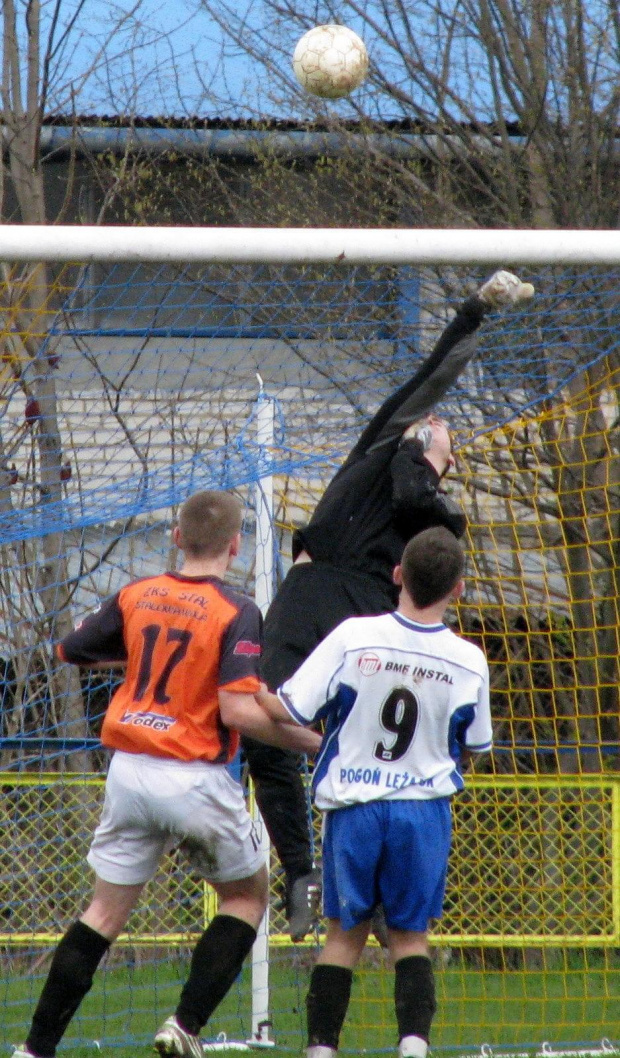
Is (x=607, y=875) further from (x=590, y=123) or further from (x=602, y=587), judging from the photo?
(x=590, y=123)

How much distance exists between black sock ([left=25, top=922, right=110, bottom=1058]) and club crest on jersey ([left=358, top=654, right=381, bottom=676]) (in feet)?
3.85

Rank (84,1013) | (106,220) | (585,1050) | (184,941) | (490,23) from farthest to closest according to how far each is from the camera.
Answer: (106,220)
(490,23)
(184,941)
(84,1013)
(585,1050)

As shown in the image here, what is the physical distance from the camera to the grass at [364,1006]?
5.83 metres

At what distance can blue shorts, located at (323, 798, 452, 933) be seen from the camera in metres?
3.77

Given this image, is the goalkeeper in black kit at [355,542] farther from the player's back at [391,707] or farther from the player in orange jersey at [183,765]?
the player's back at [391,707]

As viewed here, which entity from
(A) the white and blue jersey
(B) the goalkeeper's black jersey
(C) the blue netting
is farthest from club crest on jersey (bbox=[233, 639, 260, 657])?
(C) the blue netting

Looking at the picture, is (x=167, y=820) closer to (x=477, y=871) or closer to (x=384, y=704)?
(x=384, y=704)

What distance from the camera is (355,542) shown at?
14.6 ft

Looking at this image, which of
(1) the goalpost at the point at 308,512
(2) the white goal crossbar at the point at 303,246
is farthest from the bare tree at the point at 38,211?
(2) the white goal crossbar at the point at 303,246

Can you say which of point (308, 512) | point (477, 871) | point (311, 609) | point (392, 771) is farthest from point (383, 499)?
point (477, 871)

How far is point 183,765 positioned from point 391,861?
71 centimetres

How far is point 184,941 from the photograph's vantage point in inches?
277

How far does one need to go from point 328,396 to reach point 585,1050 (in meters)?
3.41

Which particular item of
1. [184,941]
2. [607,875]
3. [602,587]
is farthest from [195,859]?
[602,587]
